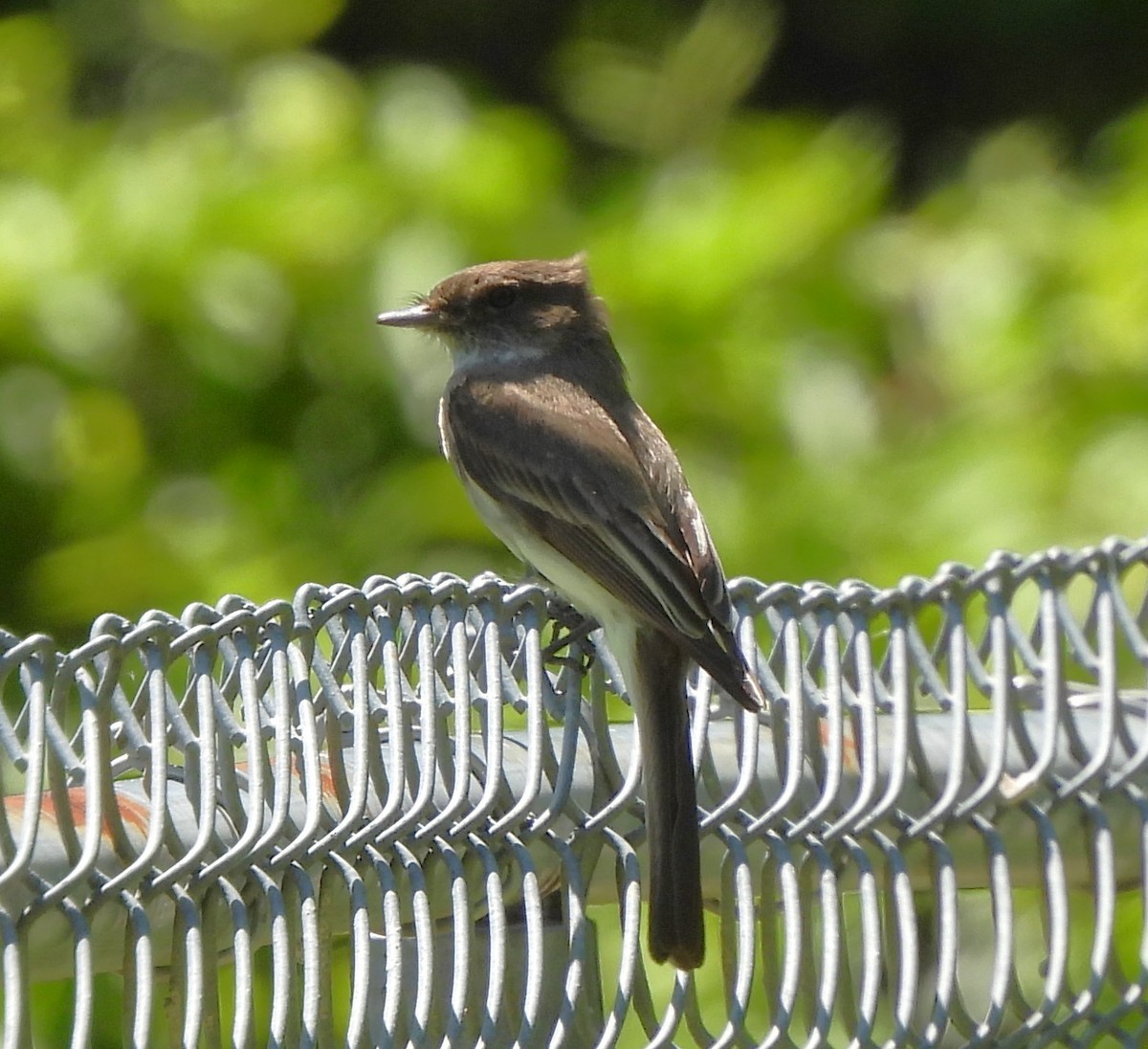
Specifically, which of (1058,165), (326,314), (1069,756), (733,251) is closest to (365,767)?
(1069,756)

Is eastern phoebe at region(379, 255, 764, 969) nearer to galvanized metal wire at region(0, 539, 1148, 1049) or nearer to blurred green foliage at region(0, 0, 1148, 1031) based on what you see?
galvanized metal wire at region(0, 539, 1148, 1049)

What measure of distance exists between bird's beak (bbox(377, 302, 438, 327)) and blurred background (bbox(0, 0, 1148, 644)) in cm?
22

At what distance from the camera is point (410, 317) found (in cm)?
359

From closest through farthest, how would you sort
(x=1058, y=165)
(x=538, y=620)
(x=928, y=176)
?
(x=538, y=620) < (x=1058, y=165) < (x=928, y=176)

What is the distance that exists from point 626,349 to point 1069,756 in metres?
2.02

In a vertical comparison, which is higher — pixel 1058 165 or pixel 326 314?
pixel 1058 165

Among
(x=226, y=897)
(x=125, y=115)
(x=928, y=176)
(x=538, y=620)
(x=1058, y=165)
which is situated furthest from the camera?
(x=928, y=176)

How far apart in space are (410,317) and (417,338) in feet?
1.41

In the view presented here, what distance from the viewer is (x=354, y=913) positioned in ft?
5.37

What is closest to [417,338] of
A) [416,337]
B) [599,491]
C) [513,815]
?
[416,337]

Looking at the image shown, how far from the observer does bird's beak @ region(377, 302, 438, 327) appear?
3549 millimetres

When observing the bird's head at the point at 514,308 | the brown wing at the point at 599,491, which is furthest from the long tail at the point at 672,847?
the bird's head at the point at 514,308

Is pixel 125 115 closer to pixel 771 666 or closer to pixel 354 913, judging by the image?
pixel 771 666

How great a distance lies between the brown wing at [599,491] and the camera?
104 inches
